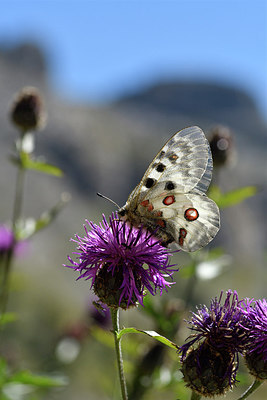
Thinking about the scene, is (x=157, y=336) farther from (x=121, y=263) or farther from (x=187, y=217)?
(x=187, y=217)

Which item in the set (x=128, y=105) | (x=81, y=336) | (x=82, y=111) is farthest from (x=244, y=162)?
(x=81, y=336)

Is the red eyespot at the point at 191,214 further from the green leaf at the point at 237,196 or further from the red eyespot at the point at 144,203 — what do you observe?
the green leaf at the point at 237,196

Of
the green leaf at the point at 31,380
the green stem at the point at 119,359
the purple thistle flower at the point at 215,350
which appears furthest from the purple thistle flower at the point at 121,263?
the green leaf at the point at 31,380

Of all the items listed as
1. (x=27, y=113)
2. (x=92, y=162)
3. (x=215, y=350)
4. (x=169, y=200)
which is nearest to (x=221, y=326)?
(x=215, y=350)

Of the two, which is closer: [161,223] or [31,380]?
[161,223]

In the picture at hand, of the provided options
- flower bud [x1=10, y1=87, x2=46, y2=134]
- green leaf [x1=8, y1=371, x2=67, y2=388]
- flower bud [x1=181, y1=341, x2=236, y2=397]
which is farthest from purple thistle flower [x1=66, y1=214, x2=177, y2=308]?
flower bud [x1=10, y1=87, x2=46, y2=134]
